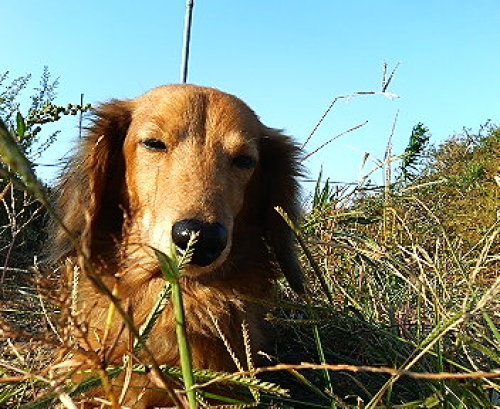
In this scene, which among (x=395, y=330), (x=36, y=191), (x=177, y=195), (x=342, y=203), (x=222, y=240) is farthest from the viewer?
(x=342, y=203)

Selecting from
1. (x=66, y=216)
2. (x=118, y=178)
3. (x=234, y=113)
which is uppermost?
(x=234, y=113)

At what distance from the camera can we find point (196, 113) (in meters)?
2.75

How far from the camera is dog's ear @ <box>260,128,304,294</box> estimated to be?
304cm

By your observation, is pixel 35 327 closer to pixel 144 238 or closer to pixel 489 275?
pixel 144 238

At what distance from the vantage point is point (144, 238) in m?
2.41

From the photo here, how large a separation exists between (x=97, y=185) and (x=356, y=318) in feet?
4.26

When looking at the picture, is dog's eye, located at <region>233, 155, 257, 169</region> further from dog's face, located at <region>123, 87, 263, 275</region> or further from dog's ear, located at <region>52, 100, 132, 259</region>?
dog's ear, located at <region>52, 100, 132, 259</region>

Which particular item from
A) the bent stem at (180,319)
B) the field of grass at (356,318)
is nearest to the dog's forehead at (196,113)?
the field of grass at (356,318)

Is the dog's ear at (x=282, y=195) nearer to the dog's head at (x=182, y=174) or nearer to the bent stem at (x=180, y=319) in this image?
the dog's head at (x=182, y=174)

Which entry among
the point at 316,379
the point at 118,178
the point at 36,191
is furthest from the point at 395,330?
the point at 36,191

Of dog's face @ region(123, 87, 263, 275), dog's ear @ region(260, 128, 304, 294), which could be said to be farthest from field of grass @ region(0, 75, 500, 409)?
dog's face @ region(123, 87, 263, 275)

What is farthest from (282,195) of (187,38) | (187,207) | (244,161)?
(187,38)

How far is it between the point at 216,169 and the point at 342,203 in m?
1.55

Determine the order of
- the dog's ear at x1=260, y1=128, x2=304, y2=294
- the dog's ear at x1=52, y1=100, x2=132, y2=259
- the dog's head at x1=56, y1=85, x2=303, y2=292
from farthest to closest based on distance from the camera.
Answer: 1. the dog's ear at x1=260, y1=128, x2=304, y2=294
2. the dog's ear at x1=52, y1=100, x2=132, y2=259
3. the dog's head at x1=56, y1=85, x2=303, y2=292
